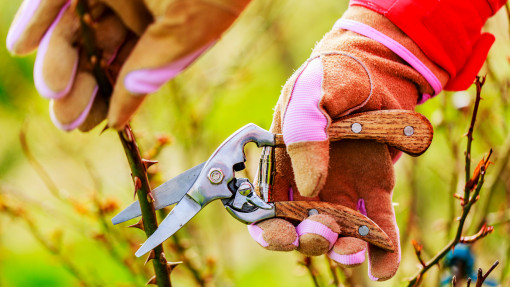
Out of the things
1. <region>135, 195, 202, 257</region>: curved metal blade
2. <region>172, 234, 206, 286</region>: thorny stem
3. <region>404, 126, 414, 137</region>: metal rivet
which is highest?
<region>404, 126, 414, 137</region>: metal rivet

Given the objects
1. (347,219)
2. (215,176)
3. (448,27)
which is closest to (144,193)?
(215,176)

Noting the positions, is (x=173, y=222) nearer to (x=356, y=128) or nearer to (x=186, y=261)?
(x=356, y=128)

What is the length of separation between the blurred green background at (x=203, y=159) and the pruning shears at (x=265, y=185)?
0.39 meters

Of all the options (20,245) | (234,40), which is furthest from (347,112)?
(20,245)

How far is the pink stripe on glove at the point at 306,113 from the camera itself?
Result: 0.83 m

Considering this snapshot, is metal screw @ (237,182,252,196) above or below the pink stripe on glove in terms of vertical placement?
below

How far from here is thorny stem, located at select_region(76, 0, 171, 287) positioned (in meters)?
0.73

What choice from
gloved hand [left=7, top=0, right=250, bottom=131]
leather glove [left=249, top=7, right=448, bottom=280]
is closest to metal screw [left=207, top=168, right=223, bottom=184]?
leather glove [left=249, top=7, right=448, bottom=280]

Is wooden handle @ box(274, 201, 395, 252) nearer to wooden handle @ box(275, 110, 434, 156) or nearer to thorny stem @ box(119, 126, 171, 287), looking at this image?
wooden handle @ box(275, 110, 434, 156)

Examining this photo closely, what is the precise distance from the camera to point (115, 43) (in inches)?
31.0

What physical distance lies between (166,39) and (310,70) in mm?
290

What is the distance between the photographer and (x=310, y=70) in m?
0.90

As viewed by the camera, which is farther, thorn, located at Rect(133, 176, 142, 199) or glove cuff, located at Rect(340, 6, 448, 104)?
glove cuff, located at Rect(340, 6, 448, 104)

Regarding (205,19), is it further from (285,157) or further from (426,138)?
(426,138)
